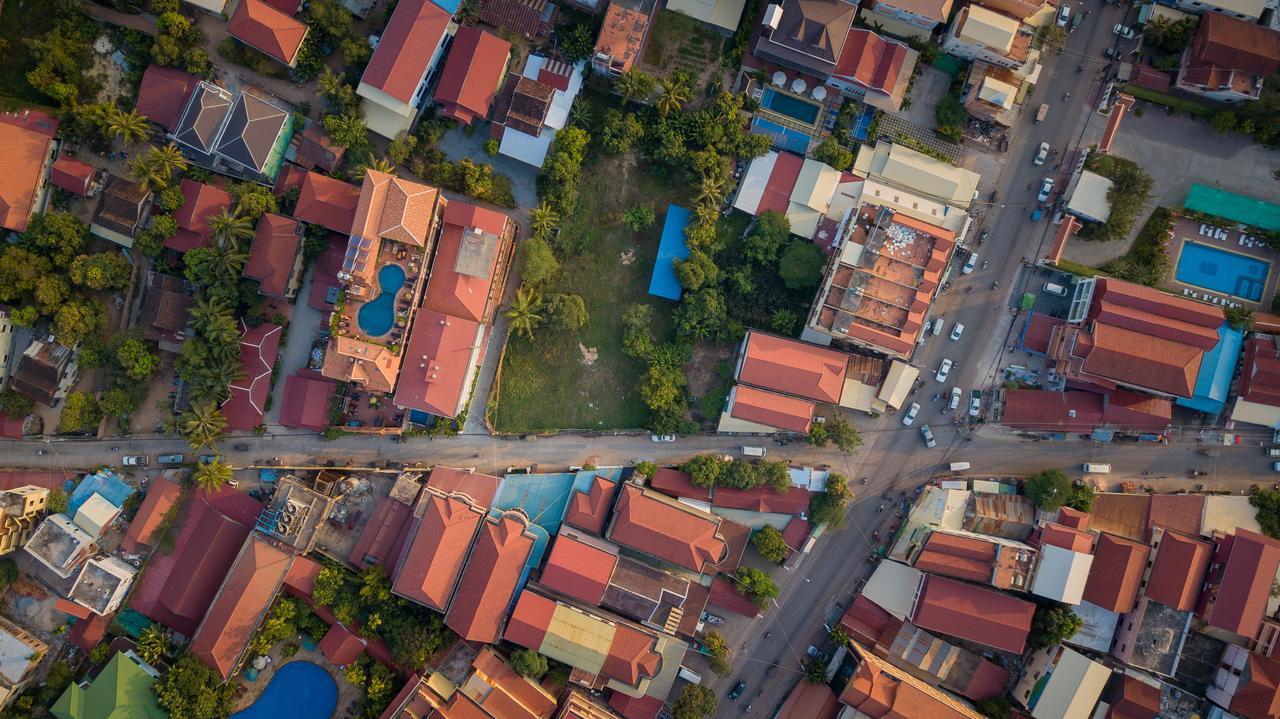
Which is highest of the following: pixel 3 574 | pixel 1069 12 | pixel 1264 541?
pixel 1069 12

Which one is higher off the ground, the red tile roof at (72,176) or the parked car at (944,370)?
the parked car at (944,370)

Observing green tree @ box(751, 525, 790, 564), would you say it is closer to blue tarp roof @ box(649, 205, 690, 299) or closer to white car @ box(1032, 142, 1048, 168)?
blue tarp roof @ box(649, 205, 690, 299)

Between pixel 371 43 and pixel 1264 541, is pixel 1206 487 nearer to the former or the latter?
pixel 1264 541

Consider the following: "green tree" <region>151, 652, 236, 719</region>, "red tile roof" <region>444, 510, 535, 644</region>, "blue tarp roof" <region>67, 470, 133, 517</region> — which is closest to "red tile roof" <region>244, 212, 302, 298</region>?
"blue tarp roof" <region>67, 470, 133, 517</region>

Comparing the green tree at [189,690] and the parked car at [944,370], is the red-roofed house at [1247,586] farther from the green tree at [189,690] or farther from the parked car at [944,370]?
the green tree at [189,690]

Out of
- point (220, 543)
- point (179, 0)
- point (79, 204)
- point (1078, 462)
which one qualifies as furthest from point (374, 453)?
point (1078, 462)

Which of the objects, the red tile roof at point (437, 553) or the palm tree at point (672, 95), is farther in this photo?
the palm tree at point (672, 95)

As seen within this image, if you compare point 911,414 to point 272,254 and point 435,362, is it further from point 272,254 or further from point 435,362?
point 272,254

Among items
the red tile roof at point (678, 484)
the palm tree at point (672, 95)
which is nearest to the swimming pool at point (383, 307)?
the red tile roof at point (678, 484)
